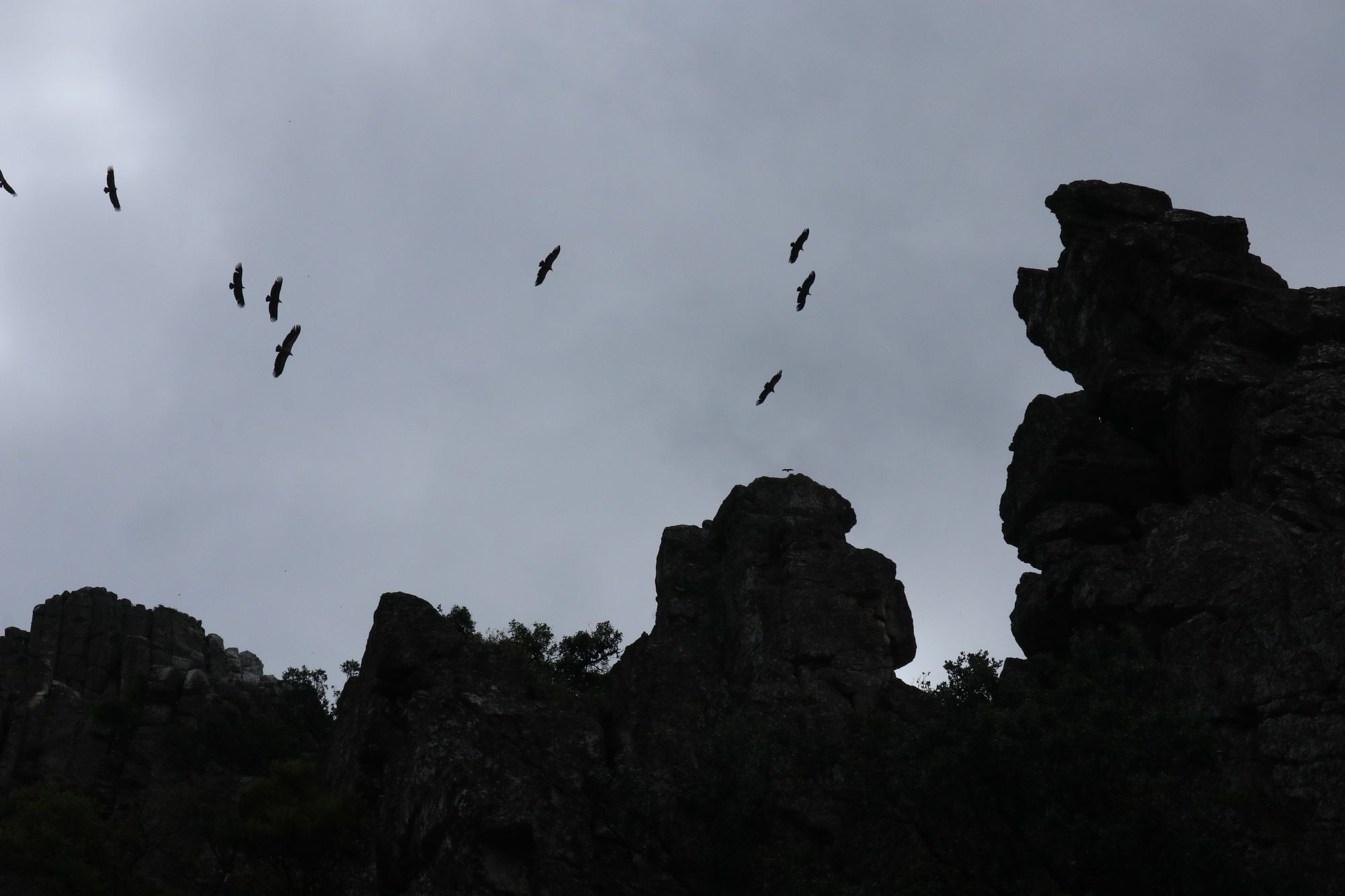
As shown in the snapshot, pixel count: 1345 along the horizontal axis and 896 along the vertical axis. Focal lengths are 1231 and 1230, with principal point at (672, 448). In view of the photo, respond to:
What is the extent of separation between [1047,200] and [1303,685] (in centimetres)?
4285

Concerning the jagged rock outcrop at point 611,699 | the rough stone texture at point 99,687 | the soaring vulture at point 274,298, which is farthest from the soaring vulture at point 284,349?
the rough stone texture at point 99,687

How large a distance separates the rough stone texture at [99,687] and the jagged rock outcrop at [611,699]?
39.9 meters

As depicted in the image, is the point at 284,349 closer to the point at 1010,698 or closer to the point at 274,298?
the point at 274,298

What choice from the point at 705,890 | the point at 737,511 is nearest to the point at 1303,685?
the point at 705,890

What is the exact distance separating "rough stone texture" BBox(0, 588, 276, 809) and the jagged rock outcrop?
39.9 metres

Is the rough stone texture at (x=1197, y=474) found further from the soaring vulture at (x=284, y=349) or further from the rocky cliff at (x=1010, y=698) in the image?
the soaring vulture at (x=284, y=349)

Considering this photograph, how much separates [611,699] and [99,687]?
269 feet

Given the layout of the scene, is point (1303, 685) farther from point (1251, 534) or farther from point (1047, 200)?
point (1047, 200)

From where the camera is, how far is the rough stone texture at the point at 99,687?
3816 inches

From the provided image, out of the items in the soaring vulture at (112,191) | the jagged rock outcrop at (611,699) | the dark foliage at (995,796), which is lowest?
the dark foliage at (995,796)

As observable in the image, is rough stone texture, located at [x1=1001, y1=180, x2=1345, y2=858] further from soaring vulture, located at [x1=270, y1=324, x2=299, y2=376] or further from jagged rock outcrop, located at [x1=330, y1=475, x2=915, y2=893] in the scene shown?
soaring vulture, located at [x1=270, y1=324, x2=299, y2=376]

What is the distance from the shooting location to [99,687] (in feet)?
402

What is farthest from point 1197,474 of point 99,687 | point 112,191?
point 99,687

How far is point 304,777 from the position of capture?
192 ft
